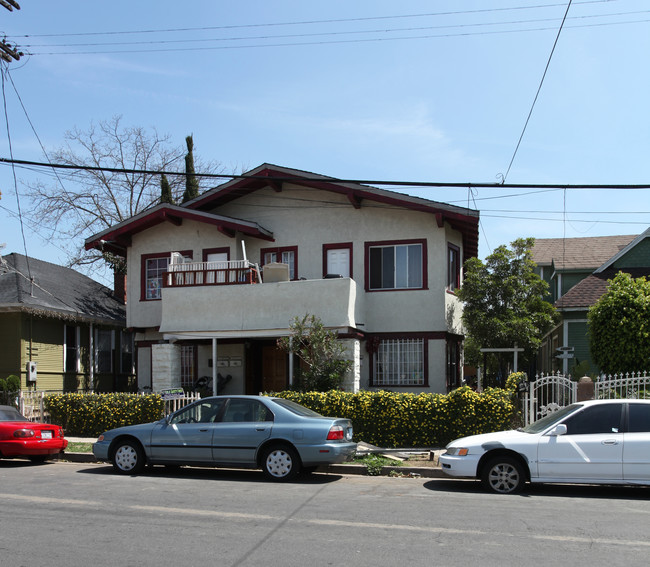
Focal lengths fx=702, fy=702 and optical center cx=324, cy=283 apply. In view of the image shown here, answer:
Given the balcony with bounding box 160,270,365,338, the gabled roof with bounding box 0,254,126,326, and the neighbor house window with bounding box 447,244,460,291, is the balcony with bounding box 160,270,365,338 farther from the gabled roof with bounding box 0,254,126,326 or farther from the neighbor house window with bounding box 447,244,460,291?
the gabled roof with bounding box 0,254,126,326

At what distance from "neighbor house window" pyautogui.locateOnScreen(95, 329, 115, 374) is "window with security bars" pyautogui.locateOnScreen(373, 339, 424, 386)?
36.7ft

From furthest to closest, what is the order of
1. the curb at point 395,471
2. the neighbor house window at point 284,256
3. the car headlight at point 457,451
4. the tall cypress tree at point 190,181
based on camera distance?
the tall cypress tree at point 190,181, the neighbor house window at point 284,256, the curb at point 395,471, the car headlight at point 457,451

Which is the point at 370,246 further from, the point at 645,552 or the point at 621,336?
the point at 645,552

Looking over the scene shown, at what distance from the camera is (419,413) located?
1491cm

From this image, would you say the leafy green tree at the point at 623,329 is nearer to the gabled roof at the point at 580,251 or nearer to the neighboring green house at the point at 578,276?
the neighboring green house at the point at 578,276

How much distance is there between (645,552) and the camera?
678cm

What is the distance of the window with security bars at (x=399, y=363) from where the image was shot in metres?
19.8

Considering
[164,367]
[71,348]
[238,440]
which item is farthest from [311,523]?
[71,348]

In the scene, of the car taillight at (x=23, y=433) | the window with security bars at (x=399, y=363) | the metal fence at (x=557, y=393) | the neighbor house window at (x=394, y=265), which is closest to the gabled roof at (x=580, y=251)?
the neighbor house window at (x=394, y=265)

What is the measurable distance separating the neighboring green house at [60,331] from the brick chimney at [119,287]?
0.12 m

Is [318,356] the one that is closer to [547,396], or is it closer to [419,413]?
[419,413]

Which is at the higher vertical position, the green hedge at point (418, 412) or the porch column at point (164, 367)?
the porch column at point (164, 367)

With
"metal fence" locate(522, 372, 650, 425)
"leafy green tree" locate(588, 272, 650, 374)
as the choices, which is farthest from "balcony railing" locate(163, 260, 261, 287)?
"leafy green tree" locate(588, 272, 650, 374)

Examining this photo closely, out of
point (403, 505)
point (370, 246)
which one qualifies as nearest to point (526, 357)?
point (370, 246)
